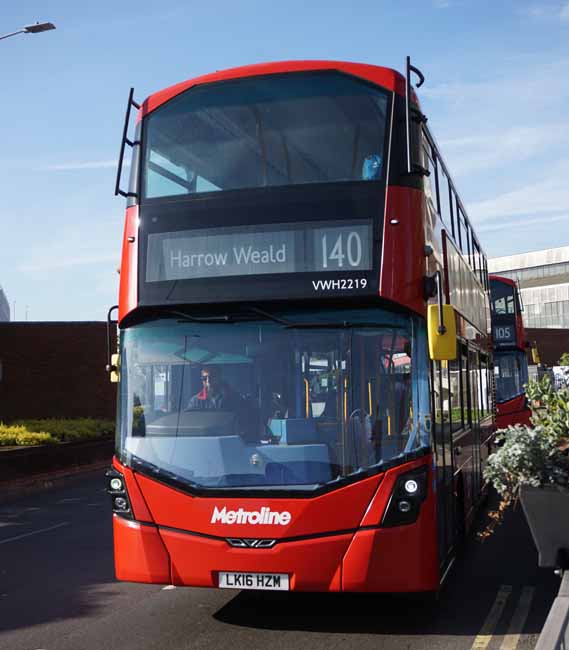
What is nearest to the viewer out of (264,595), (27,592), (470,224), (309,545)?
(309,545)

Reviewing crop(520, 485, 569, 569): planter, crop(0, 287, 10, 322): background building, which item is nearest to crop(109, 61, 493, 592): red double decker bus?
crop(520, 485, 569, 569): planter

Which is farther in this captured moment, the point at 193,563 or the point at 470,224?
the point at 470,224

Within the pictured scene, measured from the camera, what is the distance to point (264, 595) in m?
8.41

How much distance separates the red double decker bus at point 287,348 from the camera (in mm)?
6844

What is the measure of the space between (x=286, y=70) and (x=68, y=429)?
18255mm

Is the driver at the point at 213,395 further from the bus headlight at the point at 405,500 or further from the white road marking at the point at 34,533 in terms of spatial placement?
the white road marking at the point at 34,533

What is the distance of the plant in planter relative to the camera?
20.3ft

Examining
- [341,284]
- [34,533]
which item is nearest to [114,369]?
[341,284]

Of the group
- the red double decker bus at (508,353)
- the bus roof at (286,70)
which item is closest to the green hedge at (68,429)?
the red double decker bus at (508,353)

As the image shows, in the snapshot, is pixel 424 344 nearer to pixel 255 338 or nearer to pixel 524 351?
pixel 255 338

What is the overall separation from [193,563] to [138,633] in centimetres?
69

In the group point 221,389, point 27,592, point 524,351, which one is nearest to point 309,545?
point 221,389

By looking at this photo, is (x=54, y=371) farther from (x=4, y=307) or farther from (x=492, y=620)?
(x=4, y=307)

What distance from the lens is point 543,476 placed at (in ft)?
20.5
